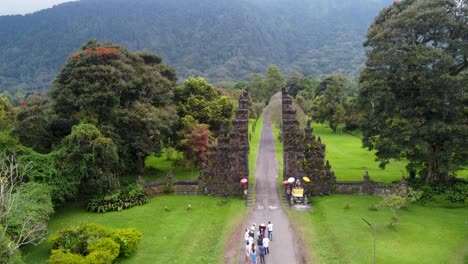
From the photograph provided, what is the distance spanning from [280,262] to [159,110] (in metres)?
17.8

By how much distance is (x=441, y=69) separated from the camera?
25.3 metres

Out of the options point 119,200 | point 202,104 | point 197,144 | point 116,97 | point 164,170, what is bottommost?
point 119,200

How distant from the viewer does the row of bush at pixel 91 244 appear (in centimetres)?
1738

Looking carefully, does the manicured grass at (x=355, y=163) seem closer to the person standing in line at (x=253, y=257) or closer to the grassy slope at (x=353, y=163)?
the grassy slope at (x=353, y=163)

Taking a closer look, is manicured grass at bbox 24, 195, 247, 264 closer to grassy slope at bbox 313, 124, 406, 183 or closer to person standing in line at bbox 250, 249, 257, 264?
person standing in line at bbox 250, 249, 257, 264

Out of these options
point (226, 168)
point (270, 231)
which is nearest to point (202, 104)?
point (226, 168)

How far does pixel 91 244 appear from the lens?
60.6 feet

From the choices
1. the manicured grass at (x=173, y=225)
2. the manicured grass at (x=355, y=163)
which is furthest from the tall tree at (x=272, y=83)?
the manicured grass at (x=173, y=225)

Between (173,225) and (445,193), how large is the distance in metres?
19.7

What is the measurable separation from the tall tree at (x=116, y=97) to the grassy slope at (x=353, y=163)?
1817 centimetres

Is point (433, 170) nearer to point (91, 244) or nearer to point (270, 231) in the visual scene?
point (270, 231)

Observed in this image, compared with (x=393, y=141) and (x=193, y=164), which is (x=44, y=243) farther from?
(x=393, y=141)

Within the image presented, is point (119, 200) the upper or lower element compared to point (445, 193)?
upper

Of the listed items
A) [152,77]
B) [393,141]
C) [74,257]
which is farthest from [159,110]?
[393,141]
